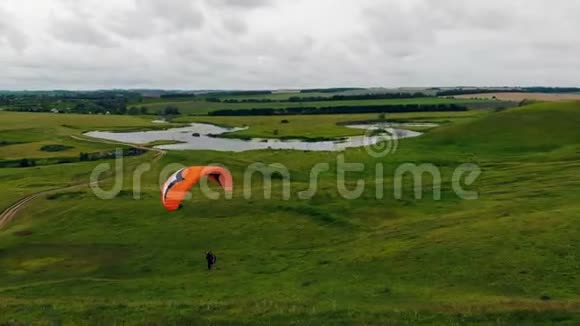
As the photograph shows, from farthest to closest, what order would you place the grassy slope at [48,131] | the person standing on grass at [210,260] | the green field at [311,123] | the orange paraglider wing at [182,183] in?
the green field at [311,123]
the grassy slope at [48,131]
the orange paraglider wing at [182,183]
the person standing on grass at [210,260]

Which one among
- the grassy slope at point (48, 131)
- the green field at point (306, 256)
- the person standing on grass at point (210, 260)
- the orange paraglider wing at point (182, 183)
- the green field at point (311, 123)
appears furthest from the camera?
the green field at point (311, 123)

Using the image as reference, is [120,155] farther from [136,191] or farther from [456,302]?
[456,302]

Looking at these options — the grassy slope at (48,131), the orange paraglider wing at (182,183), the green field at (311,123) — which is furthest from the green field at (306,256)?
the green field at (311,123)

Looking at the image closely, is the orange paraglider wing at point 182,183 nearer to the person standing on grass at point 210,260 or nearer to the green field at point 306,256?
the green field at point 306,256

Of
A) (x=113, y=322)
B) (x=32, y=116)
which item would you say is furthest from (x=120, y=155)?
(x=32, y=116)

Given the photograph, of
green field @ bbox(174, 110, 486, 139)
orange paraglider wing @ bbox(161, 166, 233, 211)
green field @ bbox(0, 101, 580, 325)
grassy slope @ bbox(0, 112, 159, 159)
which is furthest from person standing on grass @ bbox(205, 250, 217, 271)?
green field @ bbox(174, 110, 486, 139)

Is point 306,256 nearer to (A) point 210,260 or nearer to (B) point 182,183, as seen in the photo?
(A) point 210,260

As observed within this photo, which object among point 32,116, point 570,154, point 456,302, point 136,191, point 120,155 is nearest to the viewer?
point 456,302

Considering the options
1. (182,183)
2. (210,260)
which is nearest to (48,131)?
(182,183)

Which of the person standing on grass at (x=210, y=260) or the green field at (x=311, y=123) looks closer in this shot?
the person standing on grass at (x=210, y=260)
